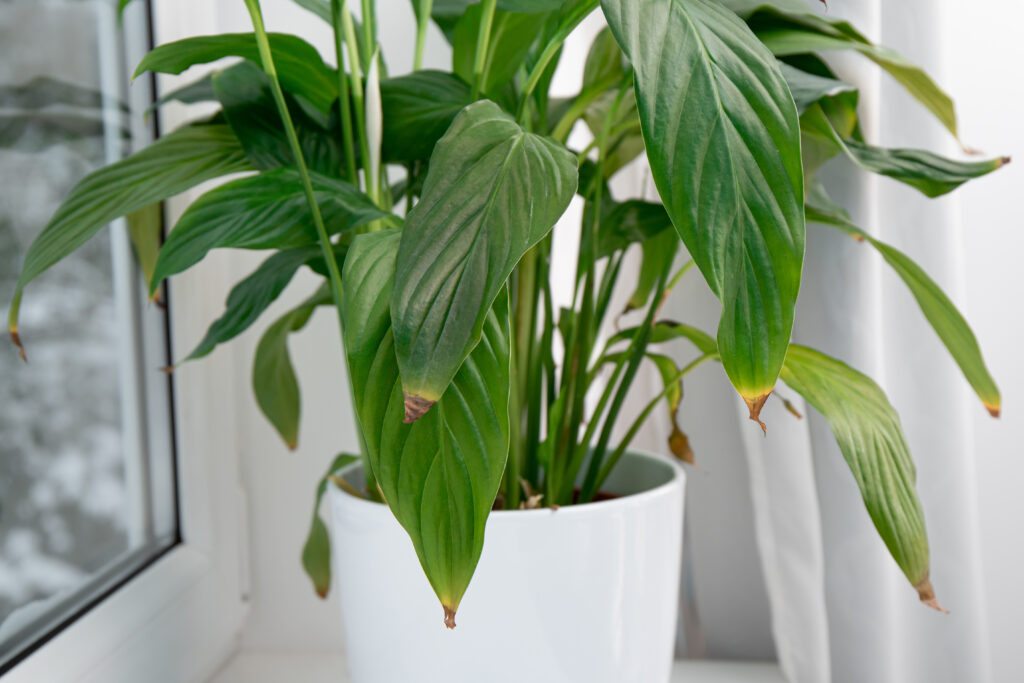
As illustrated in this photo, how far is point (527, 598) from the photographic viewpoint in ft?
1.56

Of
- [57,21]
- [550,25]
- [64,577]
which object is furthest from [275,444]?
[550,25]

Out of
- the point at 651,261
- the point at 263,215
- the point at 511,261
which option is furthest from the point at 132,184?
the point at 651,261

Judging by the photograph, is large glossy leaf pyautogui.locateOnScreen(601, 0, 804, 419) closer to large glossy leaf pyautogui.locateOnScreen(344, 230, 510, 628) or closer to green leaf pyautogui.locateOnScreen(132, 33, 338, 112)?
large glossy leaf pyautogui.locateOnScreen(344, 230, 510, 628)

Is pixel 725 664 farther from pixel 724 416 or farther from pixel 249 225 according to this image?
pixel 249 225

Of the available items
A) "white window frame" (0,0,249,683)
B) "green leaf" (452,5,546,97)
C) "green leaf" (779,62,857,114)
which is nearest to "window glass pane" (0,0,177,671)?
"white window frame" (0,0,249,683)

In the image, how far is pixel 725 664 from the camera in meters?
0.83

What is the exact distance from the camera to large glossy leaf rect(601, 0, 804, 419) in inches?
11.7

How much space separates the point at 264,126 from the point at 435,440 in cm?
33

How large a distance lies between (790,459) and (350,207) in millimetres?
489

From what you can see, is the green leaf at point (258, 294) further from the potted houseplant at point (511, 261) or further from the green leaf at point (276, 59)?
the green leaf at point (276, 59)

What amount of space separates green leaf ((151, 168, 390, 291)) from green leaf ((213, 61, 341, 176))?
78mm

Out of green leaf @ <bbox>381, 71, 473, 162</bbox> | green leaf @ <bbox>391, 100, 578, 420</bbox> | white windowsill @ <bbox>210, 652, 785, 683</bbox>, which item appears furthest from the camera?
white windowsill @ <bbox>210, 652, 785, 683</bbox>

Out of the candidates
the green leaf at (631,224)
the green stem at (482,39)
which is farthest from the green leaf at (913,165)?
the green stem at (482,39)

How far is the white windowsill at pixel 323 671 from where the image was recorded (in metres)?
0.80
